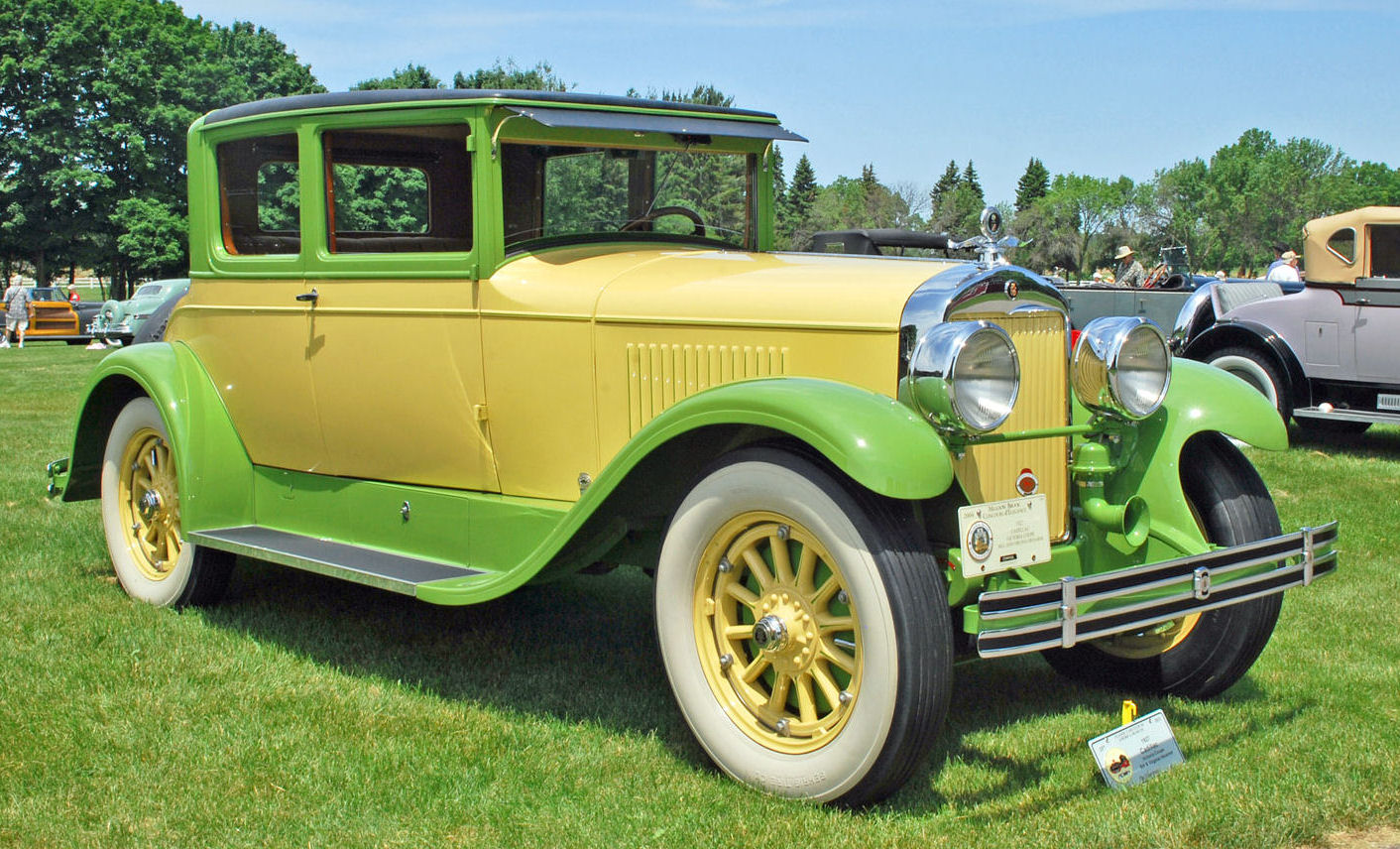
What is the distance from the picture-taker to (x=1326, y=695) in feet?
13.3

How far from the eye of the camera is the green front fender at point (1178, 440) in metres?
3.78

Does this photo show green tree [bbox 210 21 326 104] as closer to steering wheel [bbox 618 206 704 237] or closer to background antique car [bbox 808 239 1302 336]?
background antique car [bbox 808 239 1302 336]

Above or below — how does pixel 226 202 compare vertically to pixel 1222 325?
above

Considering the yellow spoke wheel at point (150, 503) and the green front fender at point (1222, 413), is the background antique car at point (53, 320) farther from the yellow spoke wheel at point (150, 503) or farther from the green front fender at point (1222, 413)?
the green front fender at point (1222, 413)

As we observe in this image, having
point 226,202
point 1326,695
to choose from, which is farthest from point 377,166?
point 1326,695

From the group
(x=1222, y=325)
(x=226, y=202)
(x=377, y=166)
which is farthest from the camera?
(x=1222, y=325)

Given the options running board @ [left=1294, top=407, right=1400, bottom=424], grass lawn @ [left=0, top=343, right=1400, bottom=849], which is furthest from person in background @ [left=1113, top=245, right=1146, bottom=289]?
grass lawn @ [left=0, top=343, right=1400, bottom=849]

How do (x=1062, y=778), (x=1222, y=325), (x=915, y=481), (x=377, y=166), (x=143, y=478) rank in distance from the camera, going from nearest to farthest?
(x=915, y=481), (x=1062, y=778), (x=377, y=166), (x=143, y=478), (x=1222, y=325)

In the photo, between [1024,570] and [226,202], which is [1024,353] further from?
[226,202]

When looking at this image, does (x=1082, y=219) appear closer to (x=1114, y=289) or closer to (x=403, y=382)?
(x=1114, y=289)

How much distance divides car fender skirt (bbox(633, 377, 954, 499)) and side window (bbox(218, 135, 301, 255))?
216cm

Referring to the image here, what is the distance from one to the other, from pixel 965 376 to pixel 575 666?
1.98m

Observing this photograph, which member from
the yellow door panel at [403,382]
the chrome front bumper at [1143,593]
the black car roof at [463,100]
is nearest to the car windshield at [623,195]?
the black car roof at [463,100]

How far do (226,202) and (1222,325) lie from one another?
806cm
